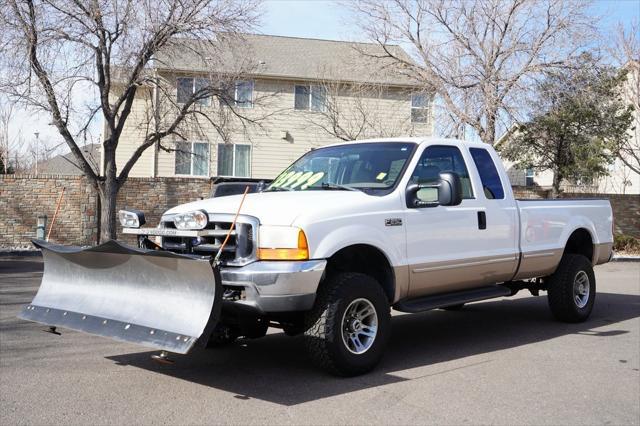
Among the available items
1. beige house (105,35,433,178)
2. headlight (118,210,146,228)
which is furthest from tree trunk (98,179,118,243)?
headlight (118,210,146,228)

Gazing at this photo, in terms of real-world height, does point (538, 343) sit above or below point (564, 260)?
below

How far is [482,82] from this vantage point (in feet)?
66.6

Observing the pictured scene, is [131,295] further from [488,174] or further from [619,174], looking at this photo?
[619,174]

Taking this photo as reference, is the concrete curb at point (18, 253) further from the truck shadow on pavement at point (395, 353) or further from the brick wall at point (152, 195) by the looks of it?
the truck shadow on pavement at point (395, 353)

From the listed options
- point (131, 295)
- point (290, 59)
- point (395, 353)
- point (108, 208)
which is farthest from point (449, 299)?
point (290, 59)

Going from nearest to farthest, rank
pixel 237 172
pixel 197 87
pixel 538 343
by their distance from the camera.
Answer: pixel 538 343 → pixel 197 87 → pixel 237 172

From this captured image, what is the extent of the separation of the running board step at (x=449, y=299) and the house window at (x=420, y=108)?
49.9 ft

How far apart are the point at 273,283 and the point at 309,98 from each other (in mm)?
22701

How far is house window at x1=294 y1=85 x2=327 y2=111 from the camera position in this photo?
26578mm

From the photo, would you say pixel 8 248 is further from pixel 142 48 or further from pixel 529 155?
pixel 529 155

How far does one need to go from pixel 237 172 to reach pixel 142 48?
36.9 feet

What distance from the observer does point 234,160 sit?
26.9 m

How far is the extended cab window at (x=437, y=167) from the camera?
664cm

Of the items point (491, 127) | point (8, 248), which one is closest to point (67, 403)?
point (8, 248)
